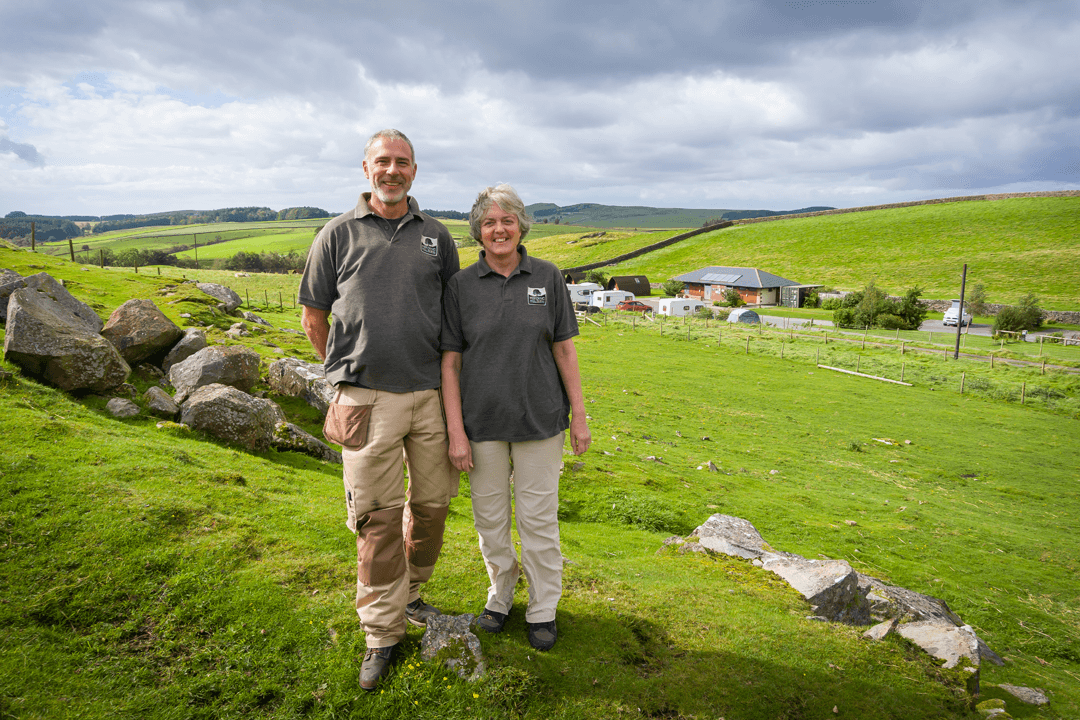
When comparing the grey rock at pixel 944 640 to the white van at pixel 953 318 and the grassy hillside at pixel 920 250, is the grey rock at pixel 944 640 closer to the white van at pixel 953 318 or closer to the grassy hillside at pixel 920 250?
the white van at pixel 953 318

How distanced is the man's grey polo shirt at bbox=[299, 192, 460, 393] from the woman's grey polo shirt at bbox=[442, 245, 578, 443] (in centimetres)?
26

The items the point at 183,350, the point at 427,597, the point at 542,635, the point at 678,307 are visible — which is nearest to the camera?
the point at 542,635

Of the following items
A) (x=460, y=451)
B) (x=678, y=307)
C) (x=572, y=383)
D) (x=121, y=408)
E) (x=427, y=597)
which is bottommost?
(x=427, y=597)

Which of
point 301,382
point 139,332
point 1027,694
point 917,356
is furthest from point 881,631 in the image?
point 917,356

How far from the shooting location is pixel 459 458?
4816 millimetres

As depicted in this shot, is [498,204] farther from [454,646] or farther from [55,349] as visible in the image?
[55,349]

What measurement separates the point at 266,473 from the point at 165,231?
210 metres

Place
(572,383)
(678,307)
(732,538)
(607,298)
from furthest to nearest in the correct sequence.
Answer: (607,298) → (678,307) → (732,538) → (572,383)

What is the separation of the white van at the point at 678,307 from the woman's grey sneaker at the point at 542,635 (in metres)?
66.3

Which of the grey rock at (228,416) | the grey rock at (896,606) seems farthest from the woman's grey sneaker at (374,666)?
the grey rock at (228,416)

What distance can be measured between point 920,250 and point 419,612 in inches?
4551

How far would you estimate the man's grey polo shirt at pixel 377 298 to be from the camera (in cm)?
452

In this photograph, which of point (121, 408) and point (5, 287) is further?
point (5, 287)

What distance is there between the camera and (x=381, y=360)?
14.8 ft
